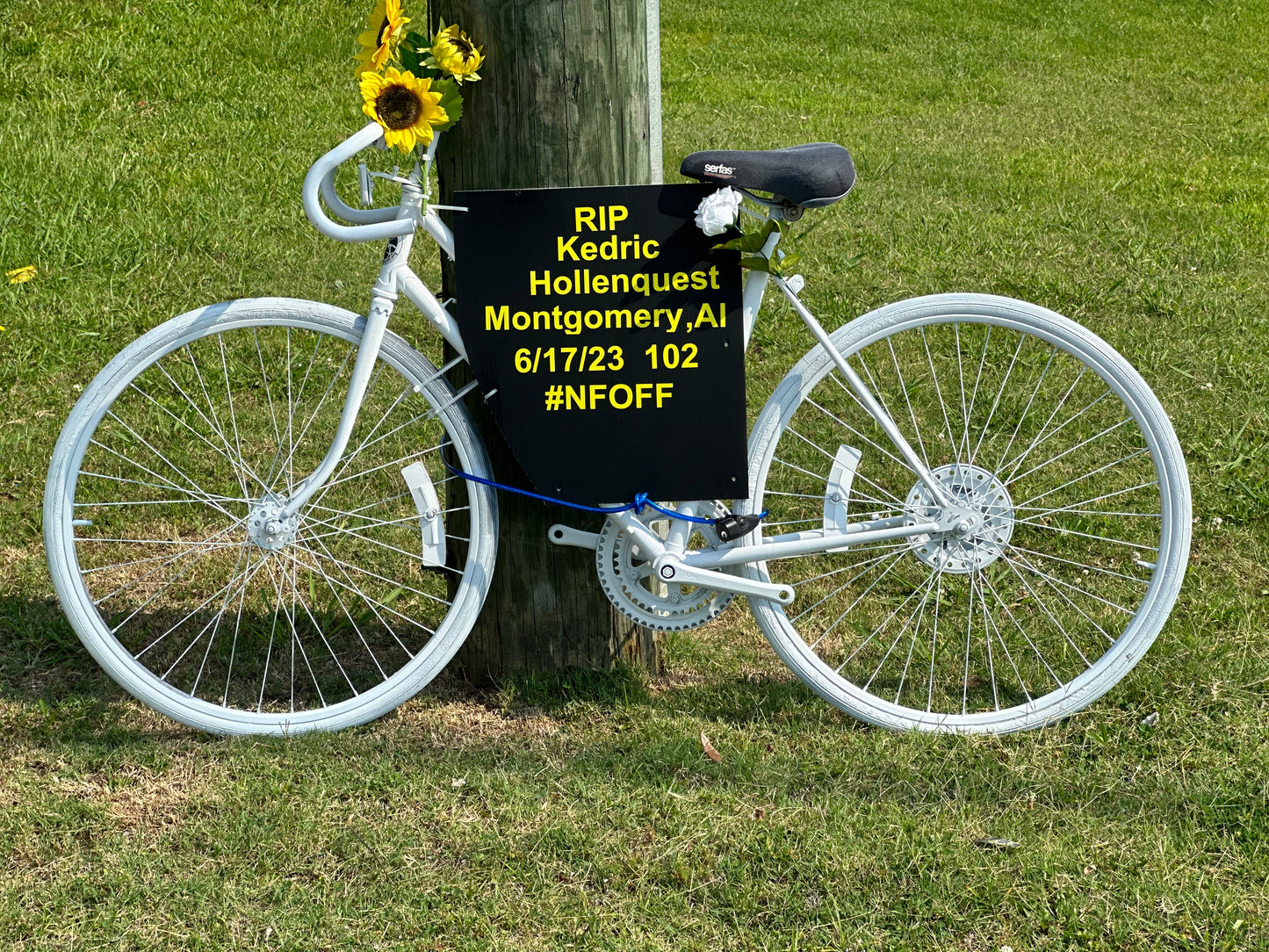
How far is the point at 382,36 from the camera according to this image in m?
2.95

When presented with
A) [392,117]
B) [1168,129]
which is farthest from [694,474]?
[1168,129]

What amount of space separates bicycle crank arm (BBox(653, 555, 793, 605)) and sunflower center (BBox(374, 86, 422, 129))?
1224 millimetres

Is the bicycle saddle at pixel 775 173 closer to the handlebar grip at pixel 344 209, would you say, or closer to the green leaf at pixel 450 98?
the green leaf at pixel 450 98

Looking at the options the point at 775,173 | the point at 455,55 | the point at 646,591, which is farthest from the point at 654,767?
the point at 455,55

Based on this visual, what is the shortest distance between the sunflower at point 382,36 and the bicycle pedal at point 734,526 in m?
1.37

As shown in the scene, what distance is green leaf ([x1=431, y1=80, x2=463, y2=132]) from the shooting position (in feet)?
9.80

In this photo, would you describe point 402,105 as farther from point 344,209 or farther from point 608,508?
point 608,508

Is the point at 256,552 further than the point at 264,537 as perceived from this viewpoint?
Yes

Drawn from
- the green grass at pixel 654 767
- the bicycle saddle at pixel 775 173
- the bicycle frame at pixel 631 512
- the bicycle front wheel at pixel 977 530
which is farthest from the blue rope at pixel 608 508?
the bicycle saddle at pixel 775 173


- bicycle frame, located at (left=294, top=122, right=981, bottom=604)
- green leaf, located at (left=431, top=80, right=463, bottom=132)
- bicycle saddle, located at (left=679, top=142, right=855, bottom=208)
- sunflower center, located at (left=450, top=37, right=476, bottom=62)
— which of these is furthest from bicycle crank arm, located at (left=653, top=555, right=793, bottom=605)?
sunflower center, located at (left=450, top=37, right=476, bottom=62)

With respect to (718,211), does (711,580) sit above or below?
below

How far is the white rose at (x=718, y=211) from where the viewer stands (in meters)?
2.99

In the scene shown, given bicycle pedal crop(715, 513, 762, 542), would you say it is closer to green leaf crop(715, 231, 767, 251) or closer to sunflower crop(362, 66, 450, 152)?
green leaf crop(715, 231, 767, 251)

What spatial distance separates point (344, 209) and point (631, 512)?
103cm
